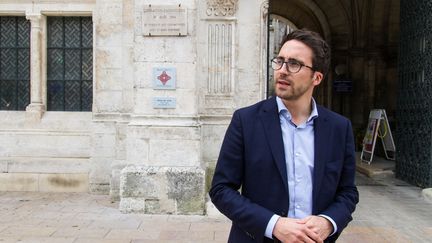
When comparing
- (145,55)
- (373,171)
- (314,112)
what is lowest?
(373,171)

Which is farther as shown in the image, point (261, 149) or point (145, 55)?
point (145, 55)

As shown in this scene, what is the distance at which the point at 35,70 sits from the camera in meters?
7.74

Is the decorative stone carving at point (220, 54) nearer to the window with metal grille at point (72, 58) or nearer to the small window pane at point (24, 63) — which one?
the window with metal grille at point (72, 58)

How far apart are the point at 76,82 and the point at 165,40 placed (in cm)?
239

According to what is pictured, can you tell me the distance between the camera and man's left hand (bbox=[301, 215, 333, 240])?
1.86 metres

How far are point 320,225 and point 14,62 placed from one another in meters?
7.40

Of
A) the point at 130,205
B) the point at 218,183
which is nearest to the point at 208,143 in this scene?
the point at 130,205

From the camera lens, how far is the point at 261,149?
77.2 inches

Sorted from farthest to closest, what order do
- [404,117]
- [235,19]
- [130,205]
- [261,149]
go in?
1. [404,117]
2. [235,19]
3. [130,205]
4. [261,149]

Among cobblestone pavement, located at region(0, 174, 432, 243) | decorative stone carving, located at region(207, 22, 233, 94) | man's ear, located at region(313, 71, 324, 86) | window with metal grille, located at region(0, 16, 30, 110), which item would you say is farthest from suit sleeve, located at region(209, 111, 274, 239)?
window with metal grille, located at region(0, 16, 30, 110)

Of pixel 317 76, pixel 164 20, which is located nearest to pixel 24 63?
pixel 164 20

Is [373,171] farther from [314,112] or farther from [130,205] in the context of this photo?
[314,112]

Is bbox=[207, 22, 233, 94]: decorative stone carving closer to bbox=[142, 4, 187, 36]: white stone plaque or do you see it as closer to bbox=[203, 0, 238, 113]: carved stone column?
bbox=[203, 0, 238, 113]: carved stone column

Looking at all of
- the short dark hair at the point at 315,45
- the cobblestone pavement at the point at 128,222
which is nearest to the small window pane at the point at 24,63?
the cobblestone pavement at the point at 128,222
